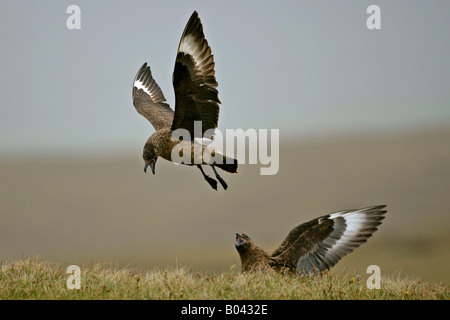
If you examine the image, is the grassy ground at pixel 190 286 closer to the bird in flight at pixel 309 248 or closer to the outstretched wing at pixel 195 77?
the bird in flight at pixel 309 248

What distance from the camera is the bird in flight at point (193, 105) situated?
18.5 ft

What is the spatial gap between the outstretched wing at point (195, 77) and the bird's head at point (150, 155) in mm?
523

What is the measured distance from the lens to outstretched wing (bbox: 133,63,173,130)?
7.39 meters

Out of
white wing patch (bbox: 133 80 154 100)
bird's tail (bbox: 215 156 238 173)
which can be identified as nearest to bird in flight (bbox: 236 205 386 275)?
bird's tail (bbox: 215 156 238 173)

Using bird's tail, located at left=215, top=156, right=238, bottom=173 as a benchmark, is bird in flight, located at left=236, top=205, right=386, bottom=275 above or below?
below

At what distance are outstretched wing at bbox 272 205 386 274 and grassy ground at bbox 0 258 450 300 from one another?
0.60ft

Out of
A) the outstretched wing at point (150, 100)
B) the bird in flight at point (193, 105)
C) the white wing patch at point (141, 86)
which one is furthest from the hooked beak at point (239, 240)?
the white wing patch at point (141, 86)

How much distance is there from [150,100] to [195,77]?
279cm

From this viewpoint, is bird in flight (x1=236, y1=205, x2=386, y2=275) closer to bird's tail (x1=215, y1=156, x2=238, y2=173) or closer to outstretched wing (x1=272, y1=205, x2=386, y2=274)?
outstretched wing (x1=272, y1=205, x2=386, y2=274)

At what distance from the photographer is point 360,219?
18.2ft

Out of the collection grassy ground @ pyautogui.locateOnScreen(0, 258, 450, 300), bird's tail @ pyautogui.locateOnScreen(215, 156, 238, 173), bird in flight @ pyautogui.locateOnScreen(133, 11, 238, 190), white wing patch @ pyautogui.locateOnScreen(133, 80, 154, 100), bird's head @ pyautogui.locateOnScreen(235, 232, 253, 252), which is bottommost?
grassy ground @ pyautogui.locateOnScreen(0, 258, 450, 300)
